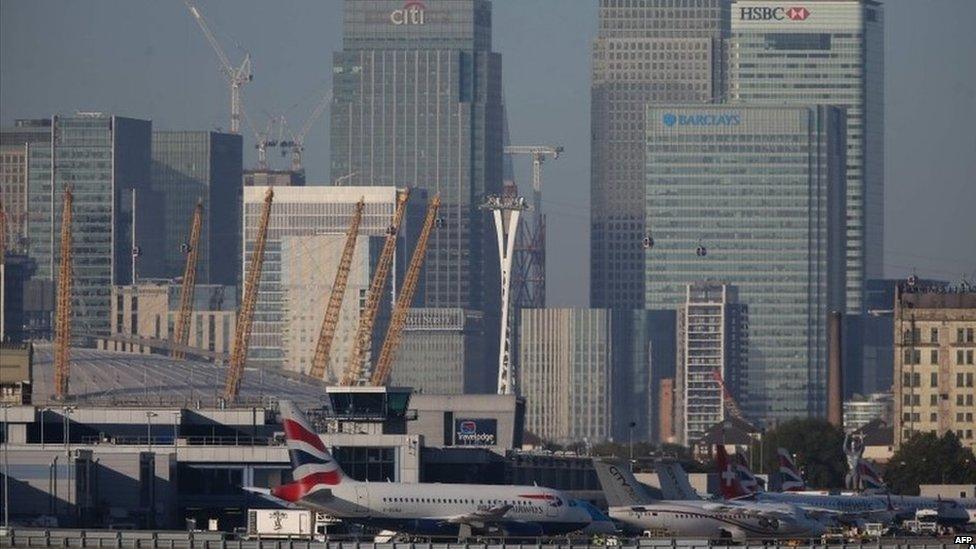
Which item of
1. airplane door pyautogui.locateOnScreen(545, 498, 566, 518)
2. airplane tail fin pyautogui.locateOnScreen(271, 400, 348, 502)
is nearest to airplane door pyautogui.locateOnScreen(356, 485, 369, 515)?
airplane tail fin pyautogui.locateOnScreen(271, 400, 348, 502)

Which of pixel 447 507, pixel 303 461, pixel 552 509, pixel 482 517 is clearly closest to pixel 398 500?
pixel 447 507

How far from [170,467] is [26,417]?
582 inches

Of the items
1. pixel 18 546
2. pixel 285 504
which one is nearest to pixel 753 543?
pixel 285 504

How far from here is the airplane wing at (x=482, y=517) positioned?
612 feet

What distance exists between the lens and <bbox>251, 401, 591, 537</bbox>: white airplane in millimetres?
182375

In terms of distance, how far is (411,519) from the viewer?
607ft

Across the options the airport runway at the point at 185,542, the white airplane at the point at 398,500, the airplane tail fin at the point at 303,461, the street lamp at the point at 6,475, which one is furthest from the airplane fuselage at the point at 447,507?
the airport runway at the point at 185,542

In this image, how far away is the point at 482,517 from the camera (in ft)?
616

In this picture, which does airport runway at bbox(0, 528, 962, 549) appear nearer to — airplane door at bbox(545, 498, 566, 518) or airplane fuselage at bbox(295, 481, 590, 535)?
airplane fuselage at bbox(295, 481, 590, 535)

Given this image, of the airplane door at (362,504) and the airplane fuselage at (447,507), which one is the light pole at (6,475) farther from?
the airplane door at (362,504)

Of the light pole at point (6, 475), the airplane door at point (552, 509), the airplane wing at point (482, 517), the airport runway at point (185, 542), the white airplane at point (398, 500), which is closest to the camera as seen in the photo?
the airport runway at point (185, 542)

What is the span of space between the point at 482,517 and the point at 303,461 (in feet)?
41.0

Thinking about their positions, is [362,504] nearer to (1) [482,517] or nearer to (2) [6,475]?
(1) [482,517]

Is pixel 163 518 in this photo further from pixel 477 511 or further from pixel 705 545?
pixel 705 545
